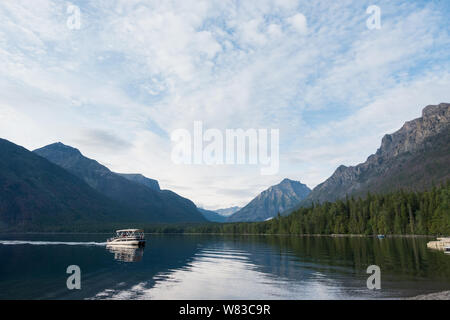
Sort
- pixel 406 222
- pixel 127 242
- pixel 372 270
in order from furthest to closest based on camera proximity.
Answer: pixel 406 222, pixel 127 242, pixel 372 270

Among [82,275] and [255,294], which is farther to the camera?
[82,275]

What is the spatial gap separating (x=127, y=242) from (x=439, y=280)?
400 feet

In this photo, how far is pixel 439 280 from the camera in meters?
48.6
